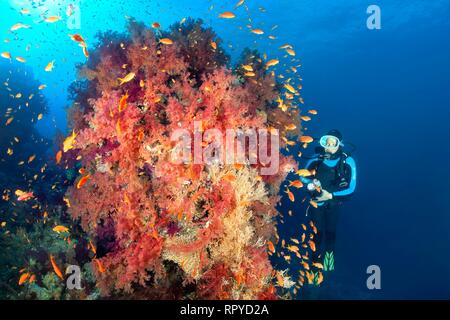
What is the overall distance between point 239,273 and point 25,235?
5.87 metres

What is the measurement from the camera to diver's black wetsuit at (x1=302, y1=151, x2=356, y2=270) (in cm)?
803

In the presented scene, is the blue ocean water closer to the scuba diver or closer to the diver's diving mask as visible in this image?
the diver's diving mask

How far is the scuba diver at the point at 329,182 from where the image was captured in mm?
7941

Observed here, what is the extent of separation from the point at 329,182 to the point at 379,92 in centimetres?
6573

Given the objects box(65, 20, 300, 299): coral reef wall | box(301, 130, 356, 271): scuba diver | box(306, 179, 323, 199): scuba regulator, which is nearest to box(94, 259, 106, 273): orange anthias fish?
box(65, 20, 300, 299): coral reef wall

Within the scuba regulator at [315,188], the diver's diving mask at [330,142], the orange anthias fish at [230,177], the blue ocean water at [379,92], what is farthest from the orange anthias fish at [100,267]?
the diver's diving mask at [330,142]

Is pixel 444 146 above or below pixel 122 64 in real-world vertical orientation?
→ above

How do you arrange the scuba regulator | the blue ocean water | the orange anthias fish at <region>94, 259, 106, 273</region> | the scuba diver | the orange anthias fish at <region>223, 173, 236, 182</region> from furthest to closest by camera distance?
1. the blue ocean water
2. the scuba diver
3. the scuba regulator
4. the orange anthias fish at <region>223, 173, 236, 182</region>
5. the orange anthias fish at <region>94, 259, 106, 273</region>

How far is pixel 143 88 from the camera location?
476cm

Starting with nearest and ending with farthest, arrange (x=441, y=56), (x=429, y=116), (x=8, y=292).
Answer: (x=8, y=292)
(x=441, y=56)
(x=429, y=116)

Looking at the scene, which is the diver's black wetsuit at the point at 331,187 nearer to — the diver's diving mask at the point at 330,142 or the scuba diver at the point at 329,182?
the scuba diver at the point at 329,182

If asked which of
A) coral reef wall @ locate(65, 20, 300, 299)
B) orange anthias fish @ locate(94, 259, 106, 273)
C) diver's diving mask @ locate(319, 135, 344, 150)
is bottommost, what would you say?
orange anthias fish @ locate(94, 259, 106, 273)
